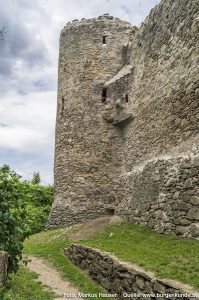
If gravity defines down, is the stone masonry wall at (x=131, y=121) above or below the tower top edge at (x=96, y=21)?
below

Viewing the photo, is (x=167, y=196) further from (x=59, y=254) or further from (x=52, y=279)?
(x=59, y=254)

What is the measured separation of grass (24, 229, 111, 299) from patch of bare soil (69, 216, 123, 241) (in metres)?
0.41

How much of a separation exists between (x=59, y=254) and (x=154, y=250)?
14.8 ft

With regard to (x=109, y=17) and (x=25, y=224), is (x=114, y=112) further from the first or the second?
(x=25, y=224)

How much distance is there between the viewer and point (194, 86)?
38.1ft

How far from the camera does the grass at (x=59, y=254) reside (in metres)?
9.73

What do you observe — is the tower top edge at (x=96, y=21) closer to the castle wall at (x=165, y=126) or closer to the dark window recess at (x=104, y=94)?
the castle wall at (x=165, y=126)

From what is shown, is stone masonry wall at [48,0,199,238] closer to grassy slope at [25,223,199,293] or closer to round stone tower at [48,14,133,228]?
round stone tower at [48,14,133,228]

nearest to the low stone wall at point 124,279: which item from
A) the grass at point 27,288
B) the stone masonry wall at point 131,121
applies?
the grass at point 27,288

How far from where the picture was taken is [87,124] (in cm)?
1767

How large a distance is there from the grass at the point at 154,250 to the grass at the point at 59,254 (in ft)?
2.98

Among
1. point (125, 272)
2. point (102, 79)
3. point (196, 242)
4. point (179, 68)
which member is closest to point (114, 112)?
point (102, 79)

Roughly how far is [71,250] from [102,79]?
8434 millimetres

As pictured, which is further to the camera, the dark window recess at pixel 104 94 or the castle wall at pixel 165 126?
the dark window recess at pixel 104 94
